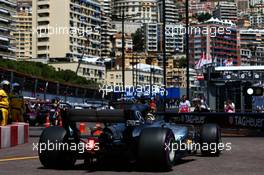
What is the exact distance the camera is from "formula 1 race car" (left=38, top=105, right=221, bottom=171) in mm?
10438

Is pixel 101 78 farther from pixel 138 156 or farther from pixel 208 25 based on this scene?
pixel 138 156

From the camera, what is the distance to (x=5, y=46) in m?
154

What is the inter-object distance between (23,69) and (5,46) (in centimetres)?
3039

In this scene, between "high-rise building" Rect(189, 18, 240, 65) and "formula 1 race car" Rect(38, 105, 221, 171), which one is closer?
"formula 1 race car" Rect(38, 105, 221, 171)

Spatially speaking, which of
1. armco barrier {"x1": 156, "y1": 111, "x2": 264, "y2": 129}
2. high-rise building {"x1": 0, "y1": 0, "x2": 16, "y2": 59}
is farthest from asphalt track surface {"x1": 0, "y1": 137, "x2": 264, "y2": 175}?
high-rise building {"x1": 0, "y1": 0, "x2": 16, "y2": 59}

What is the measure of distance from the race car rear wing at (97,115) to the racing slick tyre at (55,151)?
0.41 m

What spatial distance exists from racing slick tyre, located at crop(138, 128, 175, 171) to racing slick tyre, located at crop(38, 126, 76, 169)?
4.61 feet

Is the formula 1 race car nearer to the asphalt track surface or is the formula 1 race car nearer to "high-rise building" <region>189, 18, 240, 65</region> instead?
the asphalt track surface

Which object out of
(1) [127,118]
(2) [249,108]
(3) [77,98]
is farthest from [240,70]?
(3) [77,98]

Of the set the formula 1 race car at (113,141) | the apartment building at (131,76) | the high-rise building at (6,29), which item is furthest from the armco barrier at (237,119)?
the apartment building at (131,76)

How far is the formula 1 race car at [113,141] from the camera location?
1044 cm

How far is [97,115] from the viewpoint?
1063 cm

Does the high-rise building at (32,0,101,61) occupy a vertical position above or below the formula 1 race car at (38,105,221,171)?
above

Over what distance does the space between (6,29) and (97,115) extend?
150m
